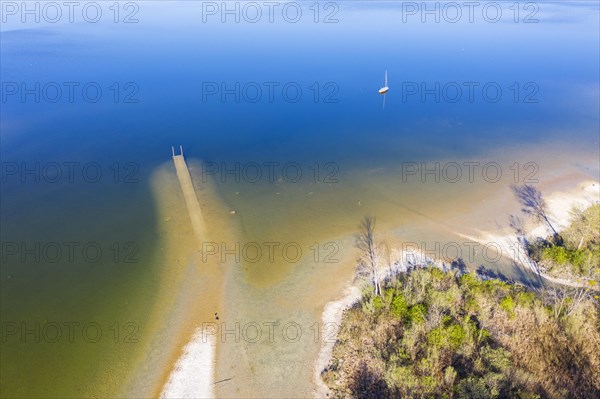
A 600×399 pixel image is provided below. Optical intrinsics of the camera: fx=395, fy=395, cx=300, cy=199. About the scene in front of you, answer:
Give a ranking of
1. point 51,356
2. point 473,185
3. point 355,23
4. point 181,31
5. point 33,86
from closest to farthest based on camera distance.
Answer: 1. point 51,356
2. point 473,185
3. point 33,86
4. point 181,31
5. point 355,23

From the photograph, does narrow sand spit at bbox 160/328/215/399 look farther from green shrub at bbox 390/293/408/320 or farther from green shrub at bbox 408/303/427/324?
green shrub at bbox 408/303/427/324

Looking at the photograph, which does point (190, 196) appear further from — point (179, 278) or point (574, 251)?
point (574, 251)

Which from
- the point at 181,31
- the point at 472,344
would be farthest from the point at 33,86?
the point at 472,344

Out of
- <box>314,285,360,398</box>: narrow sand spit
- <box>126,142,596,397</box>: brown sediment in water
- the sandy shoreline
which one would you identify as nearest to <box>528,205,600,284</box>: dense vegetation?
the sandy shoreline

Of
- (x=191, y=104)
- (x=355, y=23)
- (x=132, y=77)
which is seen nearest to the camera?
(x=191, y=104)

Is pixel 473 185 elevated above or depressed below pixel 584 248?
above

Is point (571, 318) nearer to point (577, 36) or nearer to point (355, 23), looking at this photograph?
point (577, 36)

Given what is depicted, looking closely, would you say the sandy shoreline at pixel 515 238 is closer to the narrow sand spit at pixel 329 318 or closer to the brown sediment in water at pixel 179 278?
the narrow sand spit at pixel 329 318
